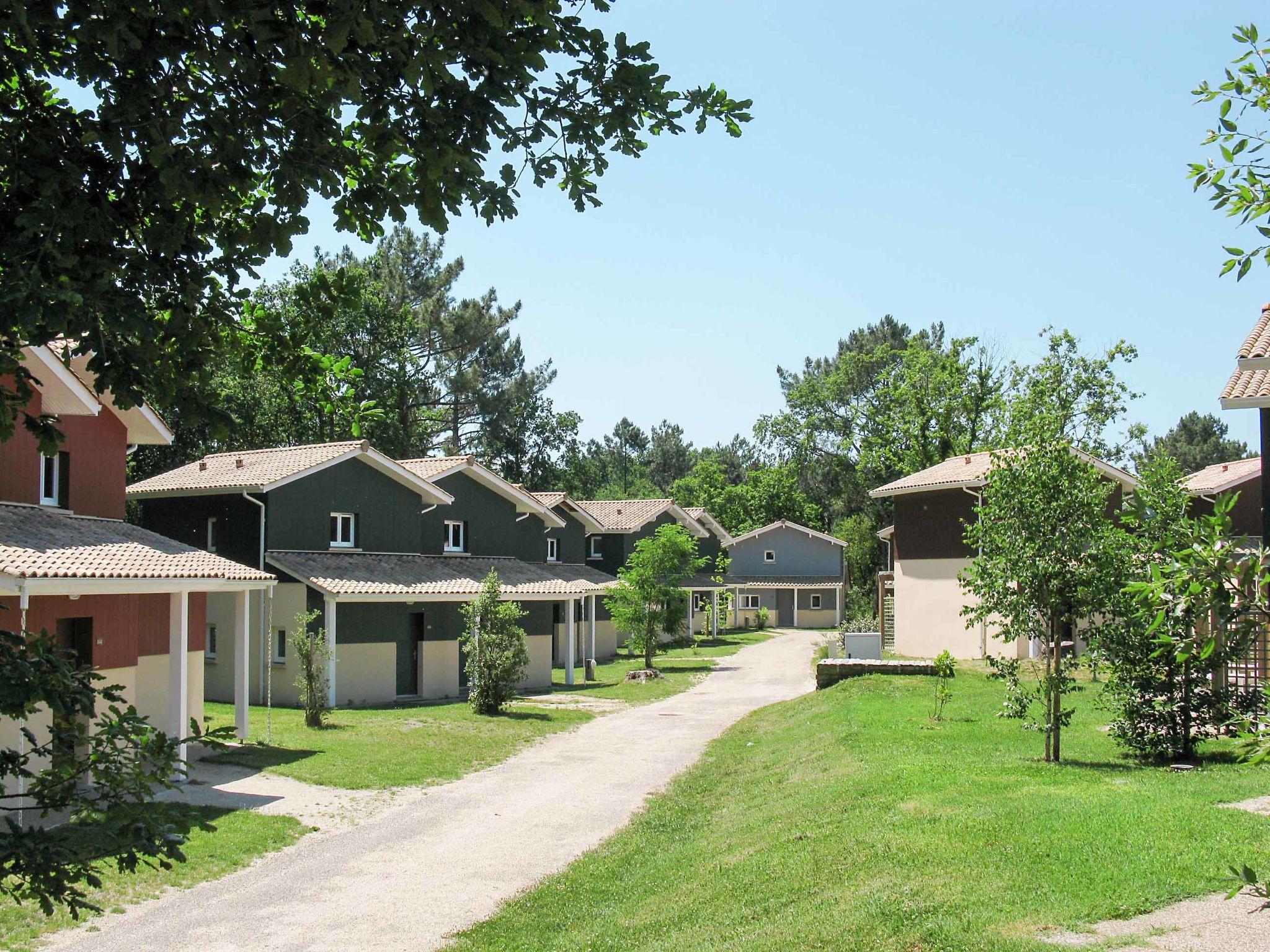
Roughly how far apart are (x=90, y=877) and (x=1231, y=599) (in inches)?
167

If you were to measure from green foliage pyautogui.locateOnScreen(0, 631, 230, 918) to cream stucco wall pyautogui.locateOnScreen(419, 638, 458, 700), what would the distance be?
27.2 meters

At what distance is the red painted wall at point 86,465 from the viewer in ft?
56.3

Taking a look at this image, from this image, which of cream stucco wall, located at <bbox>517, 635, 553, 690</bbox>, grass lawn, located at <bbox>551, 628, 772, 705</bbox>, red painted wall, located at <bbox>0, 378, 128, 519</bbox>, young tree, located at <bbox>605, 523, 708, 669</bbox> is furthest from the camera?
young tree, located at <bbox>605, 523, 708, 669</bbox>

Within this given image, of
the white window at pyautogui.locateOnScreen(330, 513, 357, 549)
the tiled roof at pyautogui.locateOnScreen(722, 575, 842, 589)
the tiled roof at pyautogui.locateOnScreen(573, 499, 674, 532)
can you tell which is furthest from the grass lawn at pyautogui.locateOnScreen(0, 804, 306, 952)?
the tiled roof at pyautogui.locateOnScreen(722, 575, 842, 589)

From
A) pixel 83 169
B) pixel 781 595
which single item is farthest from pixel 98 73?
pixel 781 595

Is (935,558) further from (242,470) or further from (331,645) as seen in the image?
(242,470)

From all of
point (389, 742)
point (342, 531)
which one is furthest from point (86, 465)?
point (342, 531)

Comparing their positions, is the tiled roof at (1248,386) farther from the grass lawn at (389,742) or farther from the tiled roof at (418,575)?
the tiled roof at (418,575)

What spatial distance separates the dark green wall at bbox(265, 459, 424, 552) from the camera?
94.5ft

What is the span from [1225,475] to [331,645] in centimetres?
3103

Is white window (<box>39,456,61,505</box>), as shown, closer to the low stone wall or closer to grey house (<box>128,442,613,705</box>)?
grey house (<box>128,442,613,705</box>)

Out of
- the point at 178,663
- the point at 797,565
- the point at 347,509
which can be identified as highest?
the point at 347,509

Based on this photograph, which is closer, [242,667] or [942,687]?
[242,667]

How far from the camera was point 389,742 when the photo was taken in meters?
22.0
